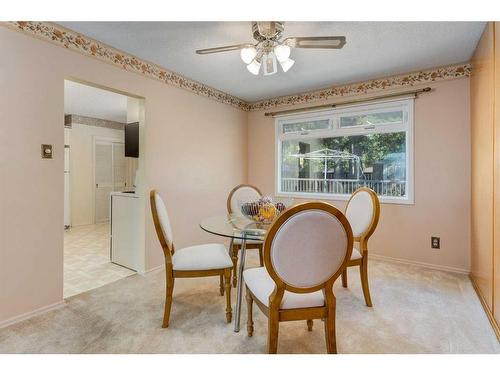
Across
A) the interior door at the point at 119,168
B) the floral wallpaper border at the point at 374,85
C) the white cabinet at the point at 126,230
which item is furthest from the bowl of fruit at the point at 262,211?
the interior door at the point at 119,168

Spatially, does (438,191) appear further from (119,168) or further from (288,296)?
(119,168)

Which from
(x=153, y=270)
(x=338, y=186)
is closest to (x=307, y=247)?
(x=153, y=270)

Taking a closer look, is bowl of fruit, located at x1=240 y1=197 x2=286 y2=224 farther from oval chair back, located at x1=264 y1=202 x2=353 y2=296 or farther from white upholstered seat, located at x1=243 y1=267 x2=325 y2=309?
oval chair back, located at x1=264 y1=202 x2=353 y2=296

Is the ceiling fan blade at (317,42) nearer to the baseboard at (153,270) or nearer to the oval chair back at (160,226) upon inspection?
the oval chair back at (160,226)

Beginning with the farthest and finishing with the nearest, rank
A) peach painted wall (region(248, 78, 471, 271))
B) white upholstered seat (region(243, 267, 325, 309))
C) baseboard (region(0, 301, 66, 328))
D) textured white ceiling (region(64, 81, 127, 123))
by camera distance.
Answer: textured white ceiling (region(64, 81, 127, 123)) → peach painted wall (region(248, 78, 471, 271)) → baseboard (region(0, 301, 66, 328)) → white upholstered seat (region(243, 267, 325, 309))

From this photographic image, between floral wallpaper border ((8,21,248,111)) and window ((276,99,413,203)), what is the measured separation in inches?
58.0

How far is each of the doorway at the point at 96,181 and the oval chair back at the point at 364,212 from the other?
222cm

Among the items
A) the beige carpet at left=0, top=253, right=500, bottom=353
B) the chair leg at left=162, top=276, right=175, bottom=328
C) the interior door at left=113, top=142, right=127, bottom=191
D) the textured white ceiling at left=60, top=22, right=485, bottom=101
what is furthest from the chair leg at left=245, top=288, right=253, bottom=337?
the interior door at left=113, top=142, right=127, bottom=191

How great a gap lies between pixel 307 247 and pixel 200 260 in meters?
0.91

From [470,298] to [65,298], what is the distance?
3.41m

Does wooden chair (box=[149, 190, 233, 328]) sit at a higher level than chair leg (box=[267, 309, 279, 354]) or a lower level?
higher

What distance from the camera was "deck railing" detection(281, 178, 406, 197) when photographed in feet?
10.9
